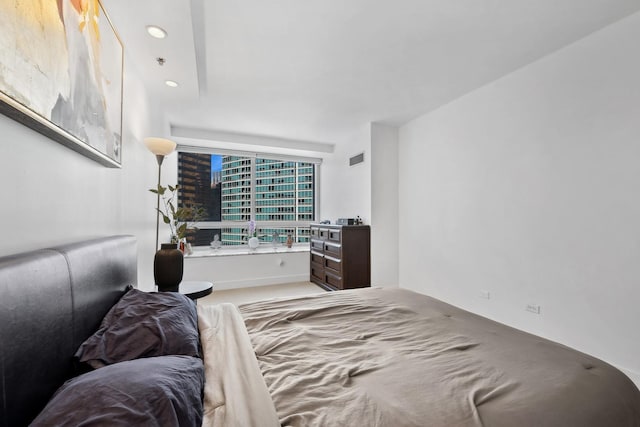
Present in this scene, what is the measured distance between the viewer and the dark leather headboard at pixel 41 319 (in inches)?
25.6

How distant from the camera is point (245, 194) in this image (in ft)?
17.8

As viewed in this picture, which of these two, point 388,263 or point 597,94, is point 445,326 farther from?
point 388,263

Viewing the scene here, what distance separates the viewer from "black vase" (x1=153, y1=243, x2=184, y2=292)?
2.15 m

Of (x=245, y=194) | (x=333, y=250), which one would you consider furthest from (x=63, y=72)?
(x=245, y=194)

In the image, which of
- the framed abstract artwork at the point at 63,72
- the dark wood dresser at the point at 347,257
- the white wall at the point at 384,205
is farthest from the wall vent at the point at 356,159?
the framed abstract artwork at the point at 63,72

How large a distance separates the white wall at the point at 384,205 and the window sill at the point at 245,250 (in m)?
1.50

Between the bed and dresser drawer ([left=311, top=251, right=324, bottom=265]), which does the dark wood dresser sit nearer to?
dresser drawer ([left=311, top=251, right=324, bottom=265])

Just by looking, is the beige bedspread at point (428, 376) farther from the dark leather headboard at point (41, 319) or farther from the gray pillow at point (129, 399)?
the dark leather headboard at point (41, 319)

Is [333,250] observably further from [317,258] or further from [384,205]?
[384,205]

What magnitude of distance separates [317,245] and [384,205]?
4.29 feet

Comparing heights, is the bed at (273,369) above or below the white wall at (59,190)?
below

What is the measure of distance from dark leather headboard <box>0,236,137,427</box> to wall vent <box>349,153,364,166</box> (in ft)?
12.2

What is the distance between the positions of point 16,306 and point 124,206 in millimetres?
1564

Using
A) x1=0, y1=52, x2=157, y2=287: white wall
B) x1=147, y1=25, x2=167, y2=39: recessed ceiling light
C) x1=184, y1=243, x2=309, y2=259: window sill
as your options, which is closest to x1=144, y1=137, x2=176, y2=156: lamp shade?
x1=0, y1=52, x2=157, y2=287: white wall
